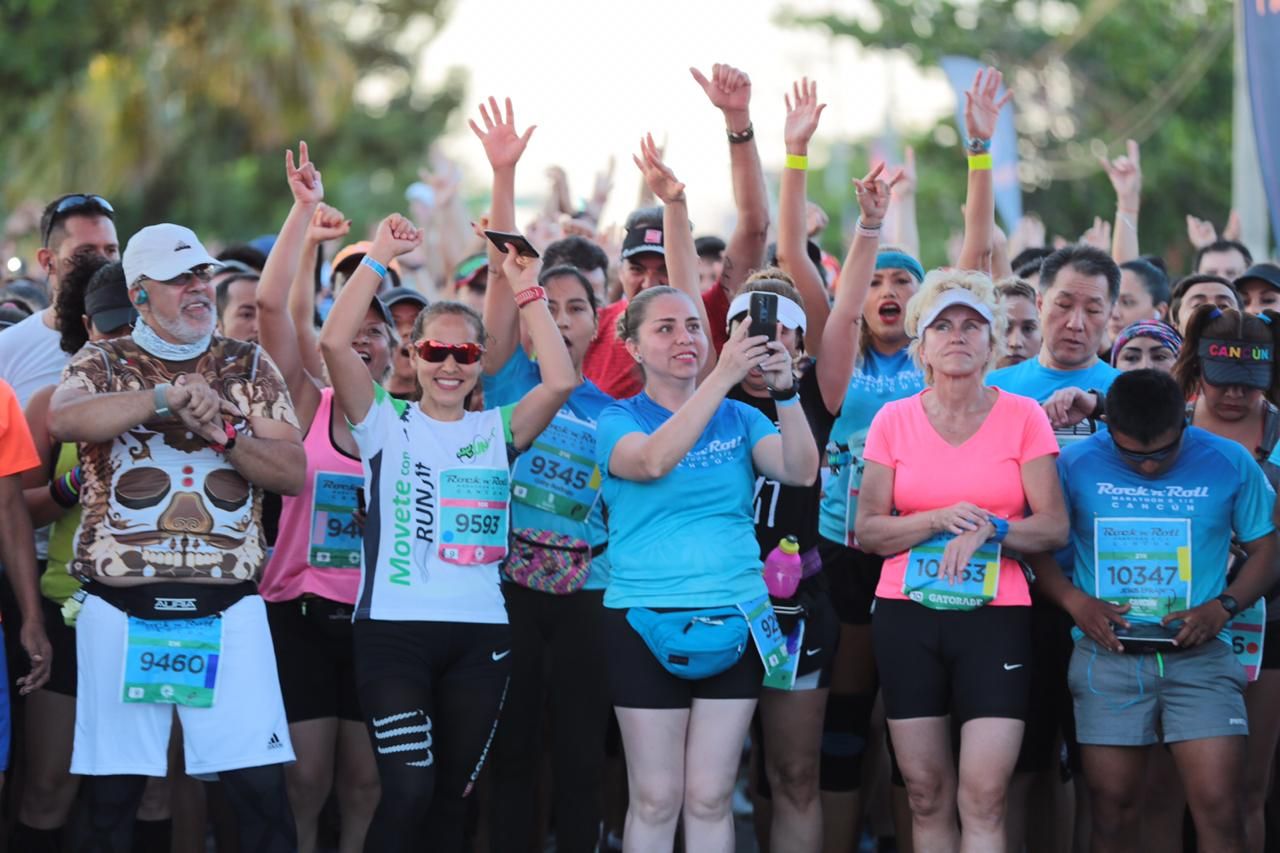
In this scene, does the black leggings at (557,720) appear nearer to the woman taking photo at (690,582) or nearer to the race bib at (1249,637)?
the woman taking photo at (690,582)

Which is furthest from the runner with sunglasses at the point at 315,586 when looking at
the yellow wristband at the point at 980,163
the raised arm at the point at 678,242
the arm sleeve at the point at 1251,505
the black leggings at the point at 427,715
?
the arm sleeve at the point at 1251,505

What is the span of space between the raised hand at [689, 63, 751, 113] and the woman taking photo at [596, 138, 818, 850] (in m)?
1.32

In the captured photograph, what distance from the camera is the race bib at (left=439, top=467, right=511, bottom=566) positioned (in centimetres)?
585

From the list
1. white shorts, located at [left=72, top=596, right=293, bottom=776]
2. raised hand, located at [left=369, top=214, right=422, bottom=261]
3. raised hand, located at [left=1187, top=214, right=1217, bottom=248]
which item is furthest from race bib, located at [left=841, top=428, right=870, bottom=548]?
raised hand, located at [left=1187, top=214, right=1217, bottom=248]

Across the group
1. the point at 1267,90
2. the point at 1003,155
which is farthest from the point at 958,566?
the point at 1003,155

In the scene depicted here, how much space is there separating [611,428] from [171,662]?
1624mm

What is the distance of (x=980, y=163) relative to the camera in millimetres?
7145

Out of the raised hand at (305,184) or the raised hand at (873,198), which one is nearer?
the raised hand at (305,184)

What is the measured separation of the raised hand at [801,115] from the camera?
7000 millimetres

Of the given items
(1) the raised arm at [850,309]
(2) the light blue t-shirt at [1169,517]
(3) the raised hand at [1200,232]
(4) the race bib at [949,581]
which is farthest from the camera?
(3) the raised hand at [1200,232]

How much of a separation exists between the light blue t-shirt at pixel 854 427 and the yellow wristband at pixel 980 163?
901 millimetres

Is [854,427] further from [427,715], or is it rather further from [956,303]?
[427,715]

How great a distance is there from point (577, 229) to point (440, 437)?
9.64 feet

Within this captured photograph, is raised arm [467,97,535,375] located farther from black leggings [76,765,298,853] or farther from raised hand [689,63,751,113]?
black leggings [76,765,298,853]
